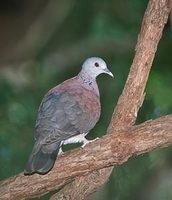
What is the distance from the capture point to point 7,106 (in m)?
6.39

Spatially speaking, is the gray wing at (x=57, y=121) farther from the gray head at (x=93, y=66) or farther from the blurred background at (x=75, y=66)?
the blurred background at (x=75, y=66)

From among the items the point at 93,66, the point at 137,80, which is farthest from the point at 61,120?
the point at 93,66

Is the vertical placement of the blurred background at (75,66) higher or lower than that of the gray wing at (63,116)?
higher

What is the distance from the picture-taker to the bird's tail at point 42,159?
359 centimetres

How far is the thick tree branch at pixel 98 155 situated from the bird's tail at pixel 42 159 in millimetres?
73

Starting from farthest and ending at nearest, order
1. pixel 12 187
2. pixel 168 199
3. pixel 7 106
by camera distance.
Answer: pixel 7 106
pixel 168 199
pixel 12 187

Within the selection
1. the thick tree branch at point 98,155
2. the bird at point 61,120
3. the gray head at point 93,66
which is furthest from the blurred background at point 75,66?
the thick tree branch at point 98,155

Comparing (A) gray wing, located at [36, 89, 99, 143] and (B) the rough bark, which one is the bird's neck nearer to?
(A) gray wing, located at [36, 89, 99, 143]

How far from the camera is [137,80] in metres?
3.93

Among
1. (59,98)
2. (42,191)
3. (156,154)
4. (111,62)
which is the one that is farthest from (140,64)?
(111,62)

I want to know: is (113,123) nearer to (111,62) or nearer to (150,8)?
(150,8)

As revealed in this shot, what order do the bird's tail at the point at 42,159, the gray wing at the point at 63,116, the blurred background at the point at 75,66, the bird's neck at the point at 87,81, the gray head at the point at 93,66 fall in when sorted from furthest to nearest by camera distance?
the blurred background at the point at 75,66, the gray head at the point at 93,66, the bird's neck at the point at 87,81, the gray wing at the point at 63,116, the bird's tail at the point at 42,159

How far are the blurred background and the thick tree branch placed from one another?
1.67 meters

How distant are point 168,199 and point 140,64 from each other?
2.10 m
